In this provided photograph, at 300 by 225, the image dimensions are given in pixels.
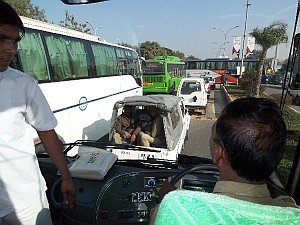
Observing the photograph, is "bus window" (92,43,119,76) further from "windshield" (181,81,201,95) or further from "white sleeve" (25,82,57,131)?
"white sleeve" (25,82,57,131)

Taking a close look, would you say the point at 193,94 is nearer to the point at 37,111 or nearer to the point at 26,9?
the point at 37,111

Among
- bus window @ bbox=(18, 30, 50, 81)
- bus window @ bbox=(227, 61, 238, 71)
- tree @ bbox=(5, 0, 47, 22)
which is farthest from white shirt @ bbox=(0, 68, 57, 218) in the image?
bus window @ bbox=(227, 61, 238, 71)

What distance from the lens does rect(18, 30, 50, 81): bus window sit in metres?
4.96

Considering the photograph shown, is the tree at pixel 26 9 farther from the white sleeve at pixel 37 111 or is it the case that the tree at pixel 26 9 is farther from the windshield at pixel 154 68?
the white sleeve at pixel 37 111

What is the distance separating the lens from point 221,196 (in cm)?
90

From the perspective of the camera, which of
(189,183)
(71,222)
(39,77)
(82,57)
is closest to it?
(189,183)

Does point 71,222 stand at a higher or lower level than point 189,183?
lower

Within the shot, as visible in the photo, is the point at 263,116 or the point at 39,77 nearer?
the point at 263,116

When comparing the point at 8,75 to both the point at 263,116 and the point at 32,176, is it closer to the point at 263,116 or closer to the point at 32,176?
the point at 32,176

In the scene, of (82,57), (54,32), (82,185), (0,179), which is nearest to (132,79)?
(82,57)

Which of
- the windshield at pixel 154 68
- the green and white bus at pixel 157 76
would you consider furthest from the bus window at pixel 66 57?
the windshield at pixel 154 68


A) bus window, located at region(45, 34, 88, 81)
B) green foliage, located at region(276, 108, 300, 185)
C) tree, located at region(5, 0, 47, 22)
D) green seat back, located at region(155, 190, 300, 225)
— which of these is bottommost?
green foliage, located at region(276, 108, 300, 185)

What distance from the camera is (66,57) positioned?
6.43m

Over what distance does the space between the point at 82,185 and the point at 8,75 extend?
47.8 inches
